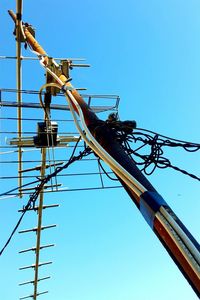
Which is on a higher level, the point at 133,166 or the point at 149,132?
the point at 149,132

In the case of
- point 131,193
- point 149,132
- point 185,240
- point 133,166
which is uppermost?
point 149,132

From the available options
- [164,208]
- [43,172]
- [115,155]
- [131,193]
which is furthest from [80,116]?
[43,172]

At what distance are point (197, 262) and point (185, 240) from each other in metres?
0.15

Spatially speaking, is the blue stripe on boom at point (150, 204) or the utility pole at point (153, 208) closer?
the utility pole at point (153, 208)

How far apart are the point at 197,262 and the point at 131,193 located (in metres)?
0.91

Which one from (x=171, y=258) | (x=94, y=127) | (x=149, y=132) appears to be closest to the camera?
(x=171, y=258)

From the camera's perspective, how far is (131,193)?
2781 millimetres

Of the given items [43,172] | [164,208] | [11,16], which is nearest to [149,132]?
[164,208]

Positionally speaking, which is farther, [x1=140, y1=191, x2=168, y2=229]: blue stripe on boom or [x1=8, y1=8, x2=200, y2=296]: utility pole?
[x1=140, y1=191, x2=168, y2=229]: blue stripe on boom

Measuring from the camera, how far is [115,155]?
9.89 ft

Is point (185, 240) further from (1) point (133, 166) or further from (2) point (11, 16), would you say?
(2) point (11, 16)

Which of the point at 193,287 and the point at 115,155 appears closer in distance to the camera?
the point at 193,287

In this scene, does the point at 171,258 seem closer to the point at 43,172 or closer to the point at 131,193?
the point at 131,193

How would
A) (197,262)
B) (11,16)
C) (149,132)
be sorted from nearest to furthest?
(197,262)
(149,132)
(11,16)
